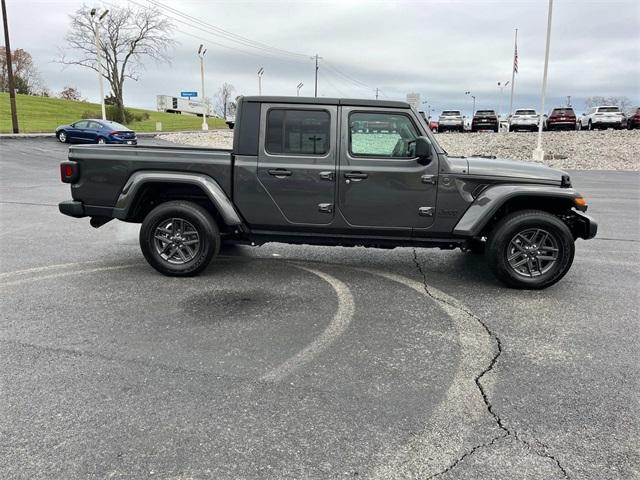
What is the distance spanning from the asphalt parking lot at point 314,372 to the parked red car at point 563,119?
32926 mm

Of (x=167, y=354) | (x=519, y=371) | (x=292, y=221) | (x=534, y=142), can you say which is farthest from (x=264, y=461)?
(x=534, y=142)

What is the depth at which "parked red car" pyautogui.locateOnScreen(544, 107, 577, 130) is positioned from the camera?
35.0 metres

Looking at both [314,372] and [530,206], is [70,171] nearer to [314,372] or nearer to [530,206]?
[314,372]

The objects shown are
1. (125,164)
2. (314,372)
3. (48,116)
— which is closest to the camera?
(314,372)

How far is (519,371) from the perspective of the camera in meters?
3.51

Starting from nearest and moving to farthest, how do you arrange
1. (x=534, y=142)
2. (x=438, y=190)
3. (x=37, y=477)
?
(x=37, y=477) → (x=438, y=190) → (x=534, y=142)

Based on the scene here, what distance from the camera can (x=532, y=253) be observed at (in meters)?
5.30

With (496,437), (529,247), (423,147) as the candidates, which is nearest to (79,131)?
(423,147)

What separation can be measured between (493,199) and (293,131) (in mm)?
2240

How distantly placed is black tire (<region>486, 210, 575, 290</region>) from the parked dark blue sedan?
2667cm

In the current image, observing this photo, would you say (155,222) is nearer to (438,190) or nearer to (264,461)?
(438,190)

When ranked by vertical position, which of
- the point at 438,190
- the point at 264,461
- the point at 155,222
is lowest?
the point at 264,461

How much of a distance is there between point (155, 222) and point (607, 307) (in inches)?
187

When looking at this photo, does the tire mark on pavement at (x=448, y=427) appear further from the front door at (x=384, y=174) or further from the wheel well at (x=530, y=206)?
the wheel well at (x=530, y=206)
